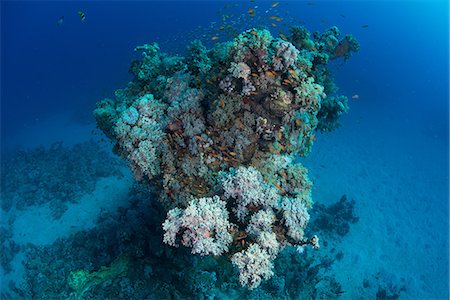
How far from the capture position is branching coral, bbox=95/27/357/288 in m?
5.74

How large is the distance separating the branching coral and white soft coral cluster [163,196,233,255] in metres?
0.02

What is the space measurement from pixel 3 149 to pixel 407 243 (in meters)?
33.6

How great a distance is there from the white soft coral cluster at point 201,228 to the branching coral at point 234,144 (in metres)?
0.02

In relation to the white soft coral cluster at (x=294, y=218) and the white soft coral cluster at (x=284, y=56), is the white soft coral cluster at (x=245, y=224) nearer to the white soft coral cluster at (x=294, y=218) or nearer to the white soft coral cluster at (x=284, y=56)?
the white soft coral cluster at (x=294, y=218)

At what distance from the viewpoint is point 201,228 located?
549 cm

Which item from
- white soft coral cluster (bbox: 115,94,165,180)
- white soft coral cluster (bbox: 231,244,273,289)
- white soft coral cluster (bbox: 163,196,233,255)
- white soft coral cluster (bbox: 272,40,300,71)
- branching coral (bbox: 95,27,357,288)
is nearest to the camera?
white soft coral cluster (bbox: 231,244,273,289)

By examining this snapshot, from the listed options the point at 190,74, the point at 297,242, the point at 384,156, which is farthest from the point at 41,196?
the point at 384,156

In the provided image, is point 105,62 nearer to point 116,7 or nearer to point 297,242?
point 116,7

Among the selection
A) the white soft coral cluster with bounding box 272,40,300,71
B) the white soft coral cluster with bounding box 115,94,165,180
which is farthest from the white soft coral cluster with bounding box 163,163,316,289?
the white soft coral cluster with bounding box 272,40,300,71

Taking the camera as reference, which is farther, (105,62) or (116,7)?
(116,7)

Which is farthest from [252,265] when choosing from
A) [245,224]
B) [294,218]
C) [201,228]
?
[294,218]

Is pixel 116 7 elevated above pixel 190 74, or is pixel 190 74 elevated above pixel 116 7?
pixel 116 7

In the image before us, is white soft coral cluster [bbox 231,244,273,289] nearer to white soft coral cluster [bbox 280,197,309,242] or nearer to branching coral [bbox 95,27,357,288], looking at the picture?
branching coral [bbox 95,27,357,288]

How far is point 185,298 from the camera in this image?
939 centimetres
